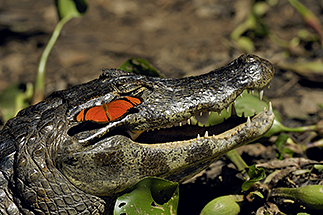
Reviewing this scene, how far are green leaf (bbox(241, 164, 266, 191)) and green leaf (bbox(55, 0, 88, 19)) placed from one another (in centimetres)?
310

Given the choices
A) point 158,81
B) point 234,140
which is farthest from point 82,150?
point 234,140

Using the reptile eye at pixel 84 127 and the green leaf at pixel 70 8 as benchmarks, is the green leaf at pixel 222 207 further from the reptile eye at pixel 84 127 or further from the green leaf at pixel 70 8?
the green leaf at pixel 70 8

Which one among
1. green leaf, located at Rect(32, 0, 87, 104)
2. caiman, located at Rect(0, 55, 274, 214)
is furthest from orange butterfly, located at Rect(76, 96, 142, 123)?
green leaf, located at Rect(32, 0, 87, 104)

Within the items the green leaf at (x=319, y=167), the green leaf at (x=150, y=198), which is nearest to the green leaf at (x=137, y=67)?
the green leaf at (x=150, y=198)

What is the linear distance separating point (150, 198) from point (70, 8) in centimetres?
316

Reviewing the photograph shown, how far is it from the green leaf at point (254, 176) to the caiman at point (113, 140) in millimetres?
243

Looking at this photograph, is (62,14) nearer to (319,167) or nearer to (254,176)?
(254,176)

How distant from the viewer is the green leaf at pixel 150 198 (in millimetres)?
2000

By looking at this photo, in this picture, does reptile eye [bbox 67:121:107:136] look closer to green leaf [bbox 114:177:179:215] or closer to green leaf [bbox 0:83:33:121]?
green leaf [bbox 114:177:179:215]

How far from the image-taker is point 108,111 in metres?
2.17

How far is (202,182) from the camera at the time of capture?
2.91 meters

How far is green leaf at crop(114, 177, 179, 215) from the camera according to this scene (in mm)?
2000

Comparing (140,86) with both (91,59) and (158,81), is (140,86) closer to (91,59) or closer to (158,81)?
(158,81)

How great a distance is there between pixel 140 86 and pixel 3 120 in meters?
2.51
